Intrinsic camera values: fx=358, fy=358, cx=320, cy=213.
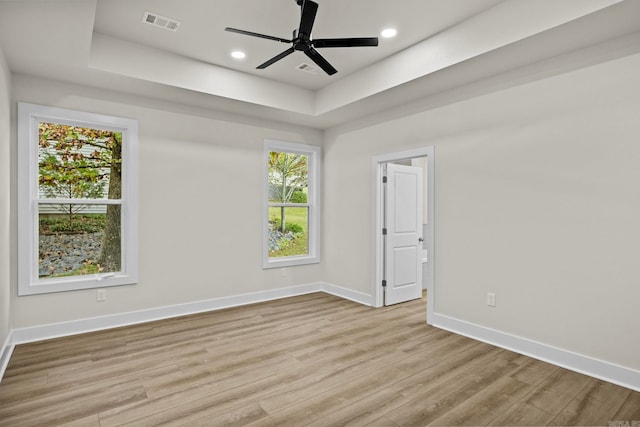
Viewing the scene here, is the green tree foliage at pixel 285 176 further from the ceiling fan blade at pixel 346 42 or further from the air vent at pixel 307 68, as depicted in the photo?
the ceiling fan blade at pixel 346 42

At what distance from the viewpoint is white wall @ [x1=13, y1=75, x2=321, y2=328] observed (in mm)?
3648

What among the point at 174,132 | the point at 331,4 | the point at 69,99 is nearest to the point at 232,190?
the point at 174,132

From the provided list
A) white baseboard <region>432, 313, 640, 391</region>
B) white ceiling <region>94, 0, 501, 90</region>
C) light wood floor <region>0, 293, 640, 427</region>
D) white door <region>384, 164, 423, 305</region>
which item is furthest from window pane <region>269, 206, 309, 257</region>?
white baseboard <region>432, 313, 640, 391</region>

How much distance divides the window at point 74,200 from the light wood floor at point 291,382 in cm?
66

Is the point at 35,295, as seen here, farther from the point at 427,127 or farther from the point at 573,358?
the point at 573,358

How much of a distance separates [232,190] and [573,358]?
398 cm

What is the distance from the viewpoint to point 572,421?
2178 millimetres

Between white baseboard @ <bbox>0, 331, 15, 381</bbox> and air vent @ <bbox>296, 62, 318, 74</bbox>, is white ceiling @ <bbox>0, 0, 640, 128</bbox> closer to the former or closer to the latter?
air vent @ <bbox>296, 62, 318, 74</bbox>

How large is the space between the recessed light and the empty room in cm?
7

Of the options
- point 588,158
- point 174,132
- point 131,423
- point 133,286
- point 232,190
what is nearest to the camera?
point 131,423

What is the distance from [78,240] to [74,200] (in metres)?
0.43

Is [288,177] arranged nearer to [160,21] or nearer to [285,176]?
[285,176]

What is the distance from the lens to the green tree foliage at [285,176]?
17.3 ft

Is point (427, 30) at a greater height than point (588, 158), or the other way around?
point (427, 30)
